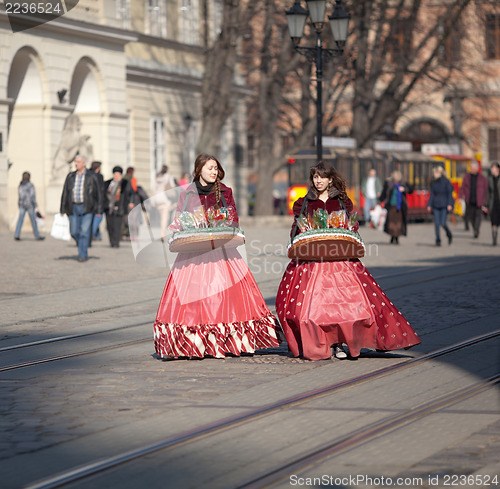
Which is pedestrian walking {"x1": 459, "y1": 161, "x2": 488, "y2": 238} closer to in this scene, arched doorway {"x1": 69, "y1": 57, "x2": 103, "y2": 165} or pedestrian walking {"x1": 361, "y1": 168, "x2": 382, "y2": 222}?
pedestrian walking {"x1": 361, "y1": 168, "x2": 382, "y2": 222}

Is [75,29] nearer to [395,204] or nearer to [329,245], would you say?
[395,204]

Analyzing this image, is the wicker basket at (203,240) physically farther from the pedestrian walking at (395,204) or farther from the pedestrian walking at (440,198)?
the pedestrian walking at (395,204)

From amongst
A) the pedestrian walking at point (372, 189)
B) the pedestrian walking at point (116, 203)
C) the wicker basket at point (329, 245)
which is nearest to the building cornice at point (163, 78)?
the pedestrian walking at point (372, 189)

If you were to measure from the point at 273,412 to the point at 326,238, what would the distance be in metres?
2.36

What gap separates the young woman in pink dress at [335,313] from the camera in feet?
28.5

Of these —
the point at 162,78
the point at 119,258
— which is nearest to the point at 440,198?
the point at 119,258

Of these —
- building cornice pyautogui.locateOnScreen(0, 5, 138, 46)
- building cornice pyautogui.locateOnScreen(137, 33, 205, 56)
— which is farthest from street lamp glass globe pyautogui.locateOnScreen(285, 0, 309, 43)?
building cornice pyautogui.locateOnScreen(137, 33, 205, 56)

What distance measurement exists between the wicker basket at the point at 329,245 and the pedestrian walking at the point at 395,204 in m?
16.0

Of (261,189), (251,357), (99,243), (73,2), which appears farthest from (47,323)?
(261,189)

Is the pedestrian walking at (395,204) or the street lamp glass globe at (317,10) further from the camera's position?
the pedestrian walking at (395,204)

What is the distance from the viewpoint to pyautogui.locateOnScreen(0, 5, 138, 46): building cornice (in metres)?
30.4

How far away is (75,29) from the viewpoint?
32.5 metres

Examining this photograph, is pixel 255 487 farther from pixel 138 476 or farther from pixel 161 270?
pixel 161 270

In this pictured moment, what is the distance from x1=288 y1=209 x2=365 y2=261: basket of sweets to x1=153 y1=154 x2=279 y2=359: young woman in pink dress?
1.63ft
